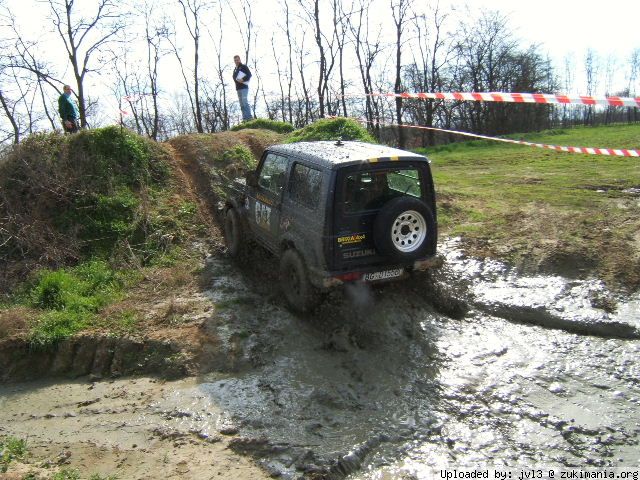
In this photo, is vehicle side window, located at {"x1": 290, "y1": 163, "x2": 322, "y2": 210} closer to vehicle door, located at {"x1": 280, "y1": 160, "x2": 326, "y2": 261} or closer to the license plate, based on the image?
vehicle door, located at {"x1": 280, "y1": 160, "x2": 326, "y2": 261}

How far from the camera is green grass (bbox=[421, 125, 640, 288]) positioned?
707 cm

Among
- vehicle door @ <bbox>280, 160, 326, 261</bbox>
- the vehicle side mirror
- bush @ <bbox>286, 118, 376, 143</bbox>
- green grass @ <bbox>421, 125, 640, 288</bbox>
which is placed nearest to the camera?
vehicle door @ <bbox>280, 160, 326, 261</bbox>

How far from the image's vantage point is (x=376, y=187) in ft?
18.5

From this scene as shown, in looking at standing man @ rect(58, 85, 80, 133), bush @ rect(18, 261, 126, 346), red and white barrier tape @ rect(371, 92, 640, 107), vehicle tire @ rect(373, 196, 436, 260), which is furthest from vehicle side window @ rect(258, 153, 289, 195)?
standing man @ rect(58, 85, 80, 133)

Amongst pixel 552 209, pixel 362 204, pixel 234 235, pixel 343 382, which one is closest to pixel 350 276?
pixel 362 204

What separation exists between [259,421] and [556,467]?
2.43 metres

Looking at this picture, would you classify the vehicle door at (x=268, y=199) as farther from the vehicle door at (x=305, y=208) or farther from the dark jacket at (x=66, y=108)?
the dark jacket at (x=66, y=108)

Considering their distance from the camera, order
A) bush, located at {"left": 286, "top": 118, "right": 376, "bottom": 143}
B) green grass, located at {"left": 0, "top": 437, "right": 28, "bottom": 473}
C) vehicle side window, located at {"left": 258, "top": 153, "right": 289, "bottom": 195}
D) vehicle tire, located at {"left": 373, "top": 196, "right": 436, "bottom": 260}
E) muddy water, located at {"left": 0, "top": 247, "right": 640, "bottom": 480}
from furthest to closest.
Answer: bush, located at {"left": 286, "top": 118, "right": 376, "bottom": 143} < vehicle side window, located at {"left": 258, "top": 153, "right": 289, "bottom": 195} < vehicle tire, located at {"left": 373, "top": 196, "right": 436, "bottom": 260} < green grass, located at {"left": 0, "top": 437, "right": 28, "bottom": 473} < muddy water, located at {"left": 0, "top": 247, "right": 640, "bottom": 480}

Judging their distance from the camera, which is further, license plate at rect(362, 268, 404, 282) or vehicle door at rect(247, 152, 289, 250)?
vehicle door at rect(247, 152, 289, 250)

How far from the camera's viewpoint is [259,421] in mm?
4602

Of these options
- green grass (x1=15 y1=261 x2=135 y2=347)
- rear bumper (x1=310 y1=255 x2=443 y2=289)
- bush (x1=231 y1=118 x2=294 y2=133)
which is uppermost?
bush (x1=231 y1=118 x2=294 y2=133)

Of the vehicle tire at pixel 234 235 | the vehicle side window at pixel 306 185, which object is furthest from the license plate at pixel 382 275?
the vehicle tire at pixel 234 235

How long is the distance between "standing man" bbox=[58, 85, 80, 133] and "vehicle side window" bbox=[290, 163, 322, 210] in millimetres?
7664

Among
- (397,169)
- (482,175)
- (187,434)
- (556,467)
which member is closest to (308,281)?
(397,169)
